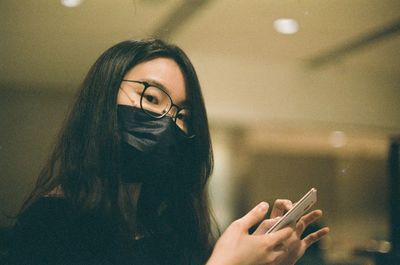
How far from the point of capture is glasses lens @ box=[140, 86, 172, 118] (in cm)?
94

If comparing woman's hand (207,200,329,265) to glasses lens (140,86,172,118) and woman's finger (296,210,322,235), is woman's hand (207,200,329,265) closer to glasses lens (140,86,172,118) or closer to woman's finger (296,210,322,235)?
woman's finger (296,210,322,235)

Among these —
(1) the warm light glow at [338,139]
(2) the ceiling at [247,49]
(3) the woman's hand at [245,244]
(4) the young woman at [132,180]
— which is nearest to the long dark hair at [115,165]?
(4) the young woman at [132,180]

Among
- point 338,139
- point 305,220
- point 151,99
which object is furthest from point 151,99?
point 338,139

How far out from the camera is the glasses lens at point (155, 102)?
939mm

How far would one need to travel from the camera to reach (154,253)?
0.98 meters

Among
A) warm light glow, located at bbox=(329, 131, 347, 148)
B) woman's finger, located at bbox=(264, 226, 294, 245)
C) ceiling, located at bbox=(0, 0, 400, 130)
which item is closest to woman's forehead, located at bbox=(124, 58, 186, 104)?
ceiling, located at bbox=(0, 0, 400, 130)

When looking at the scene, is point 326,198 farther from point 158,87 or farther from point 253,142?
point 158,87

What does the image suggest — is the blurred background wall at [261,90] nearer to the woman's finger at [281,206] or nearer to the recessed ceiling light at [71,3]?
the recessed ceiling light at [71,3]

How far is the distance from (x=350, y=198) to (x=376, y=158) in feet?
0.51

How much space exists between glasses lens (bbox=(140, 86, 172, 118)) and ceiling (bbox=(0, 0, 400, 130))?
21 cm

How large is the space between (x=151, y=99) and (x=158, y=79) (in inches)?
2.0

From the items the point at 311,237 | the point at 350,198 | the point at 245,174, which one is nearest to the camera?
the point at 311,237

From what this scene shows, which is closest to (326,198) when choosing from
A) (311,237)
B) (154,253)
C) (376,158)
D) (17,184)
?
(376,158)

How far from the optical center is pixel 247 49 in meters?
1.23
